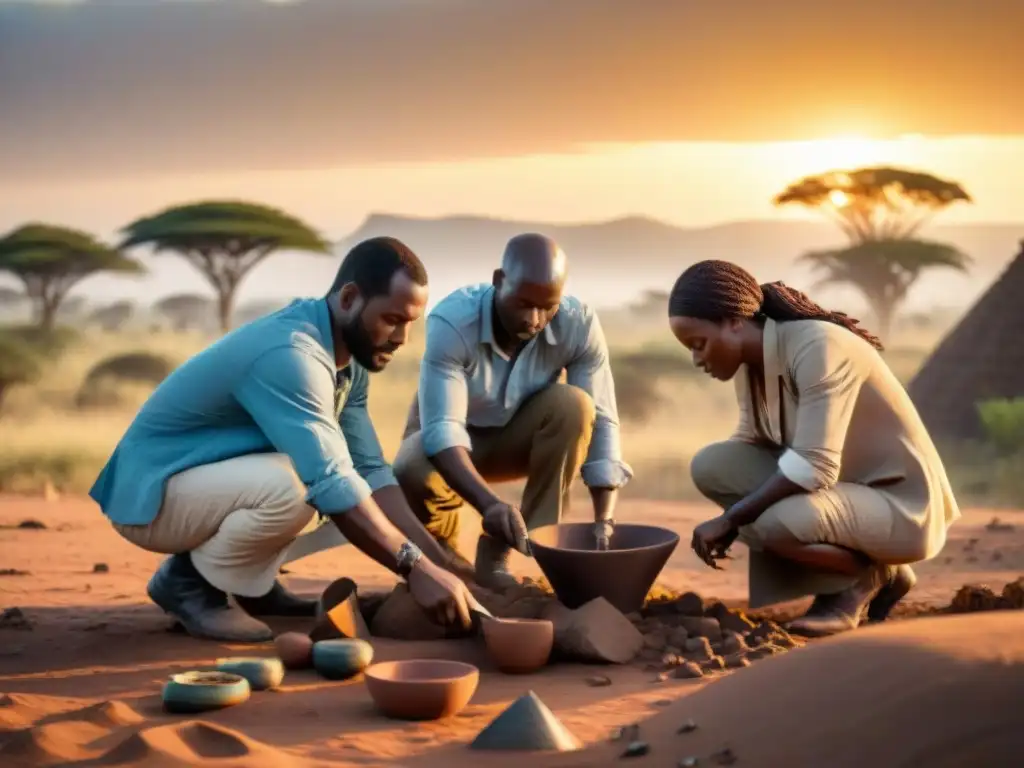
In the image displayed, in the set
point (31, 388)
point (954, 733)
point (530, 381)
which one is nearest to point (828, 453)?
point (530, 381)

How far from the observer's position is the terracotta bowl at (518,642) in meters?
4.30

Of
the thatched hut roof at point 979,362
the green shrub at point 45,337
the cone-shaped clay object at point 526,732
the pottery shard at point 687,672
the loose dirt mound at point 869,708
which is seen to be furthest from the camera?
the green shrub at point 45,337

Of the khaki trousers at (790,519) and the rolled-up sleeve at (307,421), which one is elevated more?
the rolled-up sleeve at (307,421)

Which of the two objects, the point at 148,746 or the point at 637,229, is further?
the point at 637,229

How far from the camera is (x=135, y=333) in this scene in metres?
24.1

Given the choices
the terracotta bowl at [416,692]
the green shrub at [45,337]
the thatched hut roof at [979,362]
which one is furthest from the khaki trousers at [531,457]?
the green shrub at [45,337]

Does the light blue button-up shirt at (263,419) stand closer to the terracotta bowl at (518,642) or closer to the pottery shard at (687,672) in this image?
the terracotta bowl at (518,642)

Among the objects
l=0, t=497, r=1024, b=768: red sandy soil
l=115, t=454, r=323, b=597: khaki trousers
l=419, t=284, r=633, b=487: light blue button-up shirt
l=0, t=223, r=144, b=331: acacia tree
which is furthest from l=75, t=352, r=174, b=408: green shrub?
l=115, t=454, r=323, b=597: khaki trousers

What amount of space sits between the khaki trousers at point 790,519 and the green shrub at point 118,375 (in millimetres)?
15772

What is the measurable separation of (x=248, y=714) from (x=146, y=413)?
4.62ft

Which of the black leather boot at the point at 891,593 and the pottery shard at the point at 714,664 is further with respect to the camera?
the black leather boot at the point at 891,593

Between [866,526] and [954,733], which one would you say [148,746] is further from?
[866,526]

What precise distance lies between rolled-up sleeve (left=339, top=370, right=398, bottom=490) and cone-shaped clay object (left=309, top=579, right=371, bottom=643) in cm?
40

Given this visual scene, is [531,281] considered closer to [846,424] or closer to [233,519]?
[846,424]
